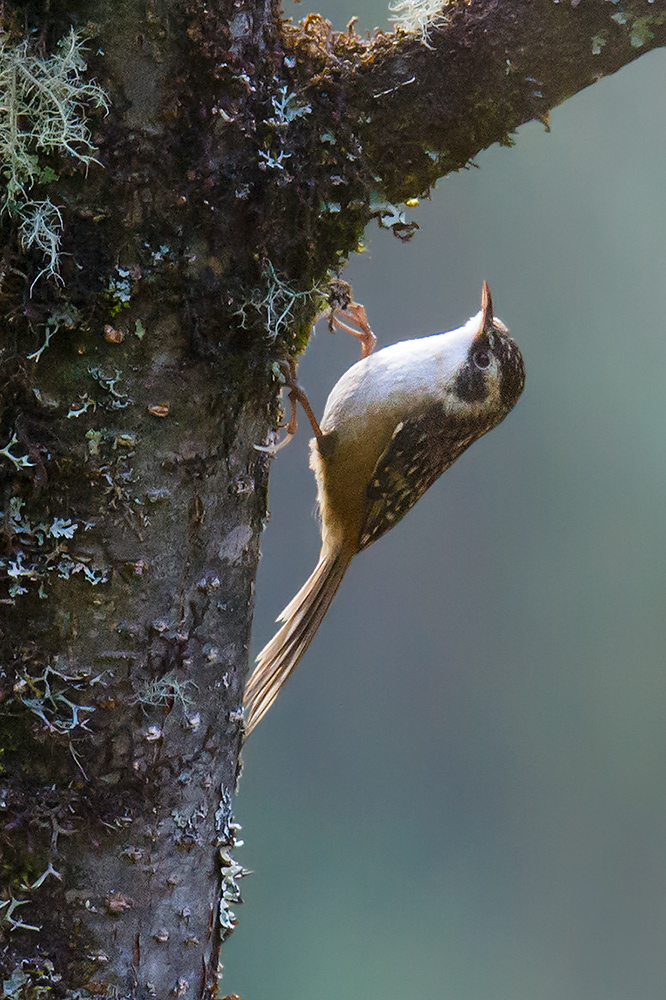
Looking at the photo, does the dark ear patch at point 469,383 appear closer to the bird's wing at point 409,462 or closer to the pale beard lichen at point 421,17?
the bird's wing at point 409,462

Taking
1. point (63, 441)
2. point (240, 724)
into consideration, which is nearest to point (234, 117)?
point (63, 441)

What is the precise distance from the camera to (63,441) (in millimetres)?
1016

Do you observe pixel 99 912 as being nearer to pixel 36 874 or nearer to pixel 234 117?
pixel 36 874

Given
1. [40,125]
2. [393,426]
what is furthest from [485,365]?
[40,125]

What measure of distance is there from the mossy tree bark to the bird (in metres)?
0.52

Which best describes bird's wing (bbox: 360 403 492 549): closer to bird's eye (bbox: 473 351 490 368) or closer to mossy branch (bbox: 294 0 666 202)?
bird's eye (bbox: 473 351 490 368)

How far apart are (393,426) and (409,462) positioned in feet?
0.26

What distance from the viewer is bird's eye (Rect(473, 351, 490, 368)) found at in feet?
5.62

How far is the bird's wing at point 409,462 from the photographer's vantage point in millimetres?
1677

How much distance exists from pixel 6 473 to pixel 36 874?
1.48 feet

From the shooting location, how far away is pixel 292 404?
1.46 metres

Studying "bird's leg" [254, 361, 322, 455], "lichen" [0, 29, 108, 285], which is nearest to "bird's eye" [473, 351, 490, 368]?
"bird's leg" [254, 361, 322, 455]

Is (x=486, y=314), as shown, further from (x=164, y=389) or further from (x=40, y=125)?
(x=40, y=125)

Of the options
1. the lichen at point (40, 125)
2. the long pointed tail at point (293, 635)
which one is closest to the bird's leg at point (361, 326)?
the long pointed tail at point (293, 635)
